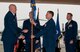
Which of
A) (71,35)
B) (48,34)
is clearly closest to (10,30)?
(48,34)

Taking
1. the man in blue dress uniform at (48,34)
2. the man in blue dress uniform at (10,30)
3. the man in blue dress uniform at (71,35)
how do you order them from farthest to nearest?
1. the man in blue dress uniform at (71,35)
2. the man in blue dress uniform at (48,34)
3. the man in blue dress uniform at (10,30)

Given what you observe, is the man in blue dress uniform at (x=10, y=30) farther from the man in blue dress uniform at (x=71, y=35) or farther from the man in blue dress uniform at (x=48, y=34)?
the man in blue dress uniform at (x=71, y=35)

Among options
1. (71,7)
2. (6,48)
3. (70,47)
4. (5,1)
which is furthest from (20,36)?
(71,7)

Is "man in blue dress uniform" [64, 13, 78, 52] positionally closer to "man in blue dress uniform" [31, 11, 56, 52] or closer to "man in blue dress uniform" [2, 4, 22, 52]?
"man in blue dress uniform" [31, 11, 56, 52]

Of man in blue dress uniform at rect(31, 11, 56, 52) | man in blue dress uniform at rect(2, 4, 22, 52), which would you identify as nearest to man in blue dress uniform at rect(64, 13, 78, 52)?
man in blue dress uniform at rect(31, 11, 56, 52)

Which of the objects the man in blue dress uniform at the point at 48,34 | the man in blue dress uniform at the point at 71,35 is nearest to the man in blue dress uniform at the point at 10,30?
the man in blue dress uniform at the point at 48,34

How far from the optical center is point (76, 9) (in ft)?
43.7

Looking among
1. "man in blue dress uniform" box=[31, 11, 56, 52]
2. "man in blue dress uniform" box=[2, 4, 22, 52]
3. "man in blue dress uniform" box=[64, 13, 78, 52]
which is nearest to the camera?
"man in blue dress uniform" box=[2, 4, 22, 52]

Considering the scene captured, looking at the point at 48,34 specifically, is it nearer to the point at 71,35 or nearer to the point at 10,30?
the point at 10,30

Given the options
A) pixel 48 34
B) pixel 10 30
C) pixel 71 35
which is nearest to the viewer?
pixel 10 30

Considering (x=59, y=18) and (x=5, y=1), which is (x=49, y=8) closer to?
(x=59, y=18)

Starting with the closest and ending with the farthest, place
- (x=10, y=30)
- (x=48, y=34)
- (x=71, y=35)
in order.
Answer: (x=10, y=30), (x=48, y=34), (x=71, y=35)

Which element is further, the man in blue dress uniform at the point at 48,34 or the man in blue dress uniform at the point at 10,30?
the man in blue dress uniform at the point at 48,34

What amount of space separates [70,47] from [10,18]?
260cm
